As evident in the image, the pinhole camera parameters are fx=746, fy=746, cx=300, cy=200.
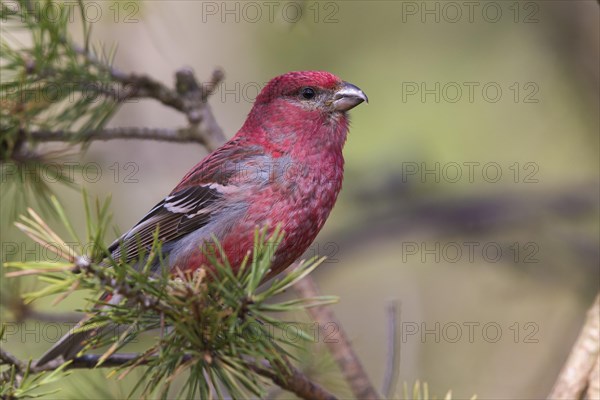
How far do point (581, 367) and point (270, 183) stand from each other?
1644 millimetres

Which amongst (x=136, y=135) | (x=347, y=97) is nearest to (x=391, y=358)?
(x=347, y=97)

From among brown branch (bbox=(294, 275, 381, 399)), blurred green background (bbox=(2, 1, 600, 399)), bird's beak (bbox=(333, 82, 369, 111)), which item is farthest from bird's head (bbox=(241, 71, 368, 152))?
blurred green background (bbox=(2, 1, 600, 399))

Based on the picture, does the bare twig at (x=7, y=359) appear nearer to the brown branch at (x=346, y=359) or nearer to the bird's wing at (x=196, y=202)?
the bird's wing at (x=196, y=202)

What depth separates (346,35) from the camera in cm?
734

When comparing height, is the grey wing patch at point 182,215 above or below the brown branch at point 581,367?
above

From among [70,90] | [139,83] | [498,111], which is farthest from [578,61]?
[70,90]

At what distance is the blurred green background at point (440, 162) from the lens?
5.88 meters

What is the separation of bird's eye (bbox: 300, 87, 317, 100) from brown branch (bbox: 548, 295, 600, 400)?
6.39ft

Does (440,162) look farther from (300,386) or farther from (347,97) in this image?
(300,386)

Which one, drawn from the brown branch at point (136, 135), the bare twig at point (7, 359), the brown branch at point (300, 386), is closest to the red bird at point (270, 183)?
the brown branch at point (136, 135)

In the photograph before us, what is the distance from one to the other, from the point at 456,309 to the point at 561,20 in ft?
10.9

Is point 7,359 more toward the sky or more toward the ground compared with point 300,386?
more toward the sky

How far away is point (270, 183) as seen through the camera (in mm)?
3695

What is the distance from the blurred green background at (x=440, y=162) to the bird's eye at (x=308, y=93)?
1.10 m
